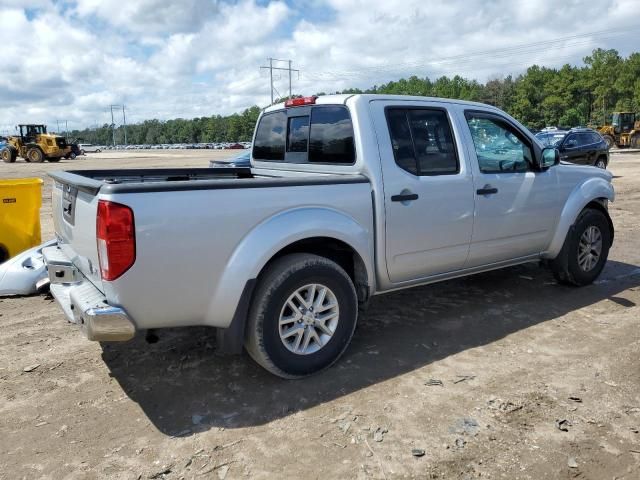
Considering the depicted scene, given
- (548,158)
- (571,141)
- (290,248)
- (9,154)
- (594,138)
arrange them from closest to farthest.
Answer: (290,248)
(548,158)
(571,141)
(594,138)
(9,154)

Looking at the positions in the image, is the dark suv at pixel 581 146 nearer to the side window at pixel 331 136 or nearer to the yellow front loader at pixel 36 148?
the side window at pixel 331 136

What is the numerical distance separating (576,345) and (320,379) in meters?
2.07

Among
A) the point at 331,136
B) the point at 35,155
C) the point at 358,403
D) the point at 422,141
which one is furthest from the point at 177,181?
the point at 35,155

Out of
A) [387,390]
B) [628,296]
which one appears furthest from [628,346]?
[387,390]

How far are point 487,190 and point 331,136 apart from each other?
141 centimetres

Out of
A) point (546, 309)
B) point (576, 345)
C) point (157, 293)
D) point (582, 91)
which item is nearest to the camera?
point (157, 293)

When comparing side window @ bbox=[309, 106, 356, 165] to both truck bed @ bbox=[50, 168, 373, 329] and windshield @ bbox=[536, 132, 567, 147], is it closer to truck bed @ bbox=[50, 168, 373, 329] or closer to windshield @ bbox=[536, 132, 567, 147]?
truck bed @ bbox=[50, 168, 373, 329]

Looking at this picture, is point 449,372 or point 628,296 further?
point 628,296

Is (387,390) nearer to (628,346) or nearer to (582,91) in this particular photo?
(628,346)

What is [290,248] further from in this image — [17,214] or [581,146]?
[581,146]

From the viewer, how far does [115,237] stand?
286cm

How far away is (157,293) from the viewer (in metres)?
3.03

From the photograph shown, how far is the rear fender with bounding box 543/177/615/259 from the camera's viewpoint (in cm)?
516

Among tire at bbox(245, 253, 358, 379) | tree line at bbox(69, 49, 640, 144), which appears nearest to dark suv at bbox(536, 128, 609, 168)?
tire at bbox(245, 253, 358, 379)
